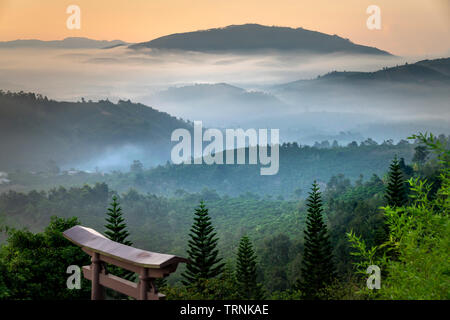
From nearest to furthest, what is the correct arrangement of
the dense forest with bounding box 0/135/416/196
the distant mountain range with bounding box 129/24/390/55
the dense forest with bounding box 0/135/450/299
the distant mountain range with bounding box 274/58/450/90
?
the dense forest with bounding box 0/135/450/299
the dense forest with bounding box 0/135/416/196
the distant mountain range with bounding box 129/24/390/55
the distant mountain range with bounding box 274/58/450/90

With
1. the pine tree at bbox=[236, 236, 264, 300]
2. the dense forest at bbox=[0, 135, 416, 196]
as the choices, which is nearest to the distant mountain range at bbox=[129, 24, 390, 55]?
the dense forest at bbox=[0, 135, 416, 196]

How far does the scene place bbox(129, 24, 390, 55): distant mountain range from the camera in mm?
61719

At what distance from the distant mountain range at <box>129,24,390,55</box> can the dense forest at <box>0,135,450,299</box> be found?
12562 millimetres

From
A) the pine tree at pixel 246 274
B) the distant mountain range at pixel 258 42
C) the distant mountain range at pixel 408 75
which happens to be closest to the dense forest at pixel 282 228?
the pine tree at pixel 246 274

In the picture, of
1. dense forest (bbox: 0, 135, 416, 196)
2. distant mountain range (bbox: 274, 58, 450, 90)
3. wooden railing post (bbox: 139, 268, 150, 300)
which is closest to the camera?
wooden railing post (bbox: 139, 268, 150, 300)

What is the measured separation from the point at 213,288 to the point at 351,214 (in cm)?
1574

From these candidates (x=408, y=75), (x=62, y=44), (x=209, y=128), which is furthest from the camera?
(x=408, y=75)

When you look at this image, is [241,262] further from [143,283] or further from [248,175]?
[248,175]

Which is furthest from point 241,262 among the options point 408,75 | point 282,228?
point 408,75

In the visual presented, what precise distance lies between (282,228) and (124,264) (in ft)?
104

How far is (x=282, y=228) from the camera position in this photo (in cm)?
3550

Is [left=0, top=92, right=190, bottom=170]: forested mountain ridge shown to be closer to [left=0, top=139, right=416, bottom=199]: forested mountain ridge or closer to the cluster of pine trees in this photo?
[left=0, top=139, right=416, bottom=199]: forested mountain ridge
